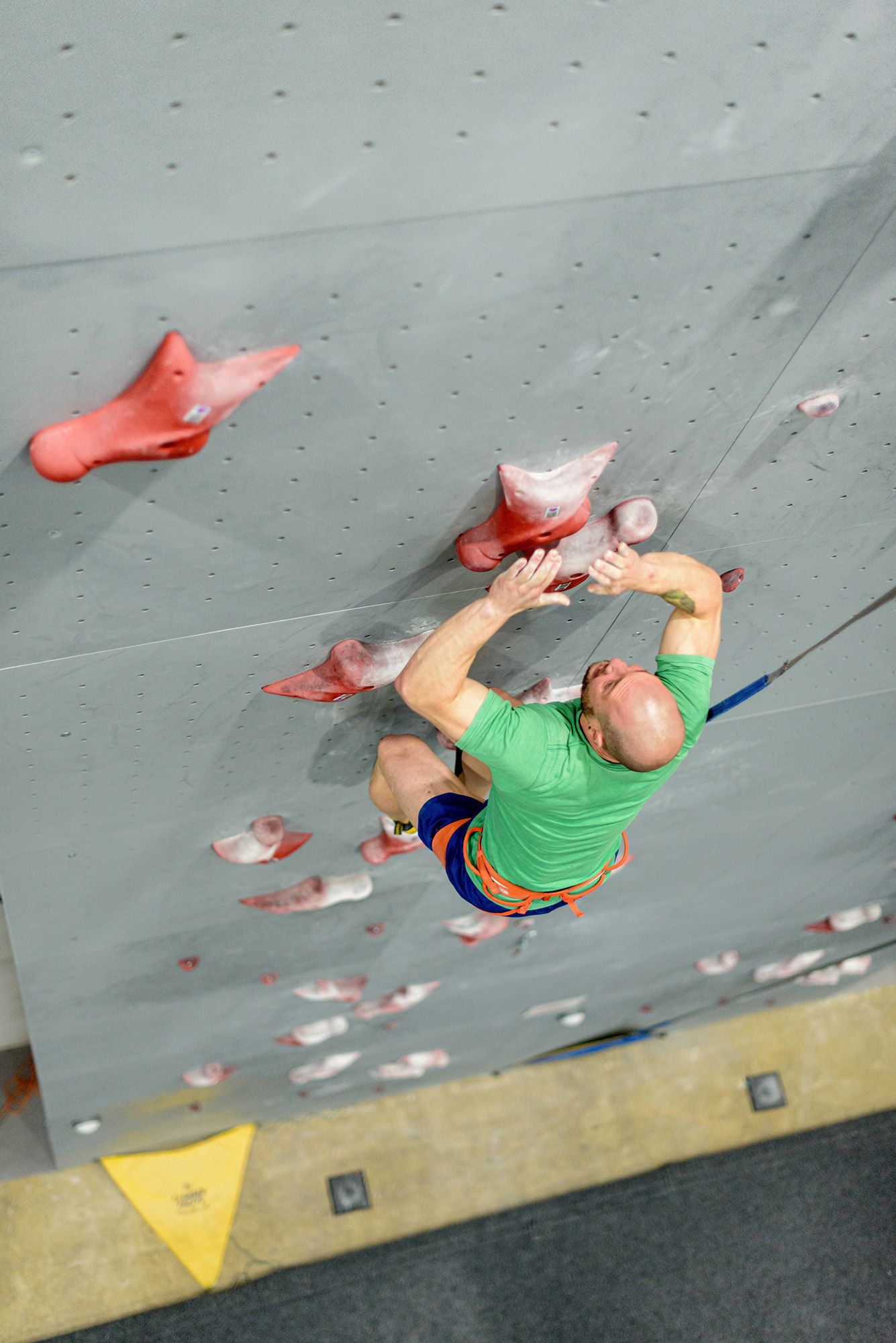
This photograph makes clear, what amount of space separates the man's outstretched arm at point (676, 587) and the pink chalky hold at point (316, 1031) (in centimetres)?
258

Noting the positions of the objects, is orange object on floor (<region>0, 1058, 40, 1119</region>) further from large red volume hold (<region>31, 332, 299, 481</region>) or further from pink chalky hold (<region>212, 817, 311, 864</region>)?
large red volume hold (<region>31, 332, 299, 481</region>)

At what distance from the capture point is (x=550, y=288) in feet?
5.14

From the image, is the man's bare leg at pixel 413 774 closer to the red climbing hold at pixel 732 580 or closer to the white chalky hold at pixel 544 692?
the white chalky hold at pixel 544 692

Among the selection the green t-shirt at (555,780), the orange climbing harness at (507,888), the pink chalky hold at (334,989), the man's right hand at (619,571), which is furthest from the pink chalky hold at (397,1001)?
the man's right hand at (619,571)

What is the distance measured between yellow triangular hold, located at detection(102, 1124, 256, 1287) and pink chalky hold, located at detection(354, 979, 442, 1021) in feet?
5.46

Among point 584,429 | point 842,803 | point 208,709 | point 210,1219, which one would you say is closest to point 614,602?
point 584,429

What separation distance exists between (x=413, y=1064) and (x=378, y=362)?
13.9 ft

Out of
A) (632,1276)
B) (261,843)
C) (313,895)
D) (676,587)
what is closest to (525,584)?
(676,587)

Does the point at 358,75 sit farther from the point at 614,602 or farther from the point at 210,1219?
the point at 210,1219

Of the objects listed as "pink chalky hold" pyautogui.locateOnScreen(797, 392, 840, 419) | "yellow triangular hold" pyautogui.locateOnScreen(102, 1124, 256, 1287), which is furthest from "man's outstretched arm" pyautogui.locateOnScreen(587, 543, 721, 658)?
"yellow triangular hold" pyautogui.locateOnScreen(102, 1124, 256, 1287)

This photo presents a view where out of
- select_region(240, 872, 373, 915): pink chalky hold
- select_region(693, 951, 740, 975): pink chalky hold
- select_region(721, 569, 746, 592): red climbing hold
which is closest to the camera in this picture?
select_region(721, 569, 746, 592): red climbing hold

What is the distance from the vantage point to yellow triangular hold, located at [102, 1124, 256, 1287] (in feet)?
17.3

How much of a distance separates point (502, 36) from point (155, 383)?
0.60 m

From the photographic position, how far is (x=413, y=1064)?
521cm
